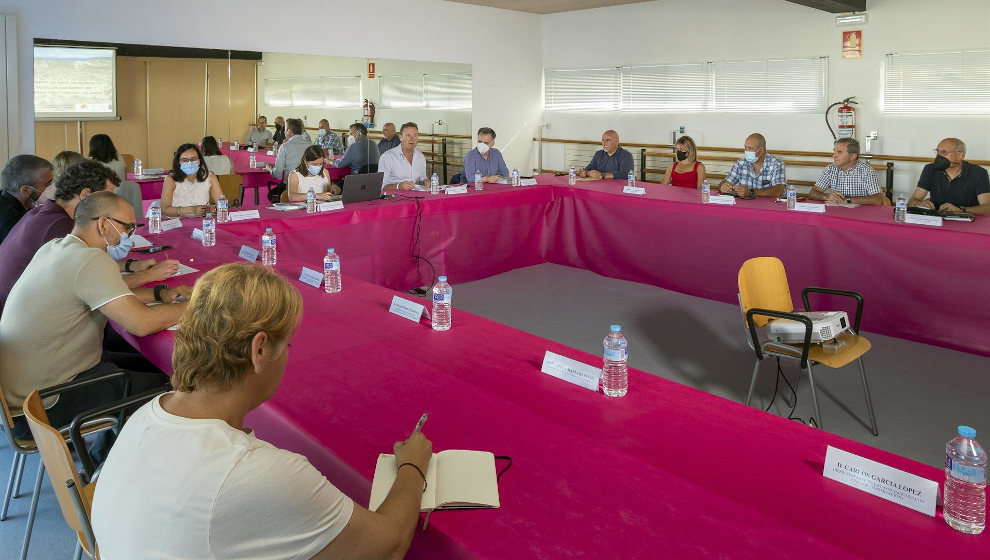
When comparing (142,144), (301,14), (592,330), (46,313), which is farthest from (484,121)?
(46,313)

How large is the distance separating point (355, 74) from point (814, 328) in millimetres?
5599

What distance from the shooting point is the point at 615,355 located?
1.77 meters

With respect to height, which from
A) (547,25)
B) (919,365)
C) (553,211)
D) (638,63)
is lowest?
(919,365)

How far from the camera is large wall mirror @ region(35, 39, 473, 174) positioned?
5.32 metres

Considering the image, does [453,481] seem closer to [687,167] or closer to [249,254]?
[249,254]

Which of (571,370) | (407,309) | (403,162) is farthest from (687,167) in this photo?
(571,370)

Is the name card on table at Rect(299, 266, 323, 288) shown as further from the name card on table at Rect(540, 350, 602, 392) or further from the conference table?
the name card on table at Rect(540, 350, 602, 392)

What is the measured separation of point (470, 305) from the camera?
→ 480cm

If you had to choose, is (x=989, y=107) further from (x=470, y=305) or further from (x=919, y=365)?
(x=470, y=305)

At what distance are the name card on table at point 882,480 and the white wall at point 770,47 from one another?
5782 millimetres

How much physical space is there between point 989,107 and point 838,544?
6068 mm

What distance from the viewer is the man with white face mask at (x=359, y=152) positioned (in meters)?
7.12

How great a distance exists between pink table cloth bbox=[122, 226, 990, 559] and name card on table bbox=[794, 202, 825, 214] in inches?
117

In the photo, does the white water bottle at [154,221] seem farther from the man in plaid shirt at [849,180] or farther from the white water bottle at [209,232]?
the man in plaid shirt at [849,180]
